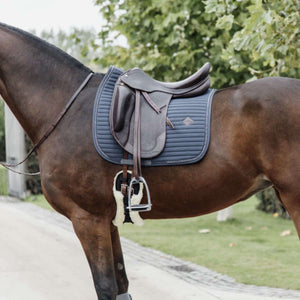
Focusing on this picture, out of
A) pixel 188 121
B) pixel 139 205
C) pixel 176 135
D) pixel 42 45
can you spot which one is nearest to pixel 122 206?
pixel 139 205

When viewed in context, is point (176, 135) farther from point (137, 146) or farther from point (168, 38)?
point (168, 38)

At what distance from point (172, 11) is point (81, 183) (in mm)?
4747

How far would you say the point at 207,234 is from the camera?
7.81 meters

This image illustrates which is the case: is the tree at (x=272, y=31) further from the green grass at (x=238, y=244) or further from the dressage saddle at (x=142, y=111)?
the green grass at (x=238, y=244)

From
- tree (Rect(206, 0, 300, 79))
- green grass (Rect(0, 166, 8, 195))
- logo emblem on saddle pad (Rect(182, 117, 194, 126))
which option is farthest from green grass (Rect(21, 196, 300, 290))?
green grass (Rect(0, 166, 8, 195))

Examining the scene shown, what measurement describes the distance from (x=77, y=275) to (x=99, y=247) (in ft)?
8.35

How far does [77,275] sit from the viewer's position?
209 inches

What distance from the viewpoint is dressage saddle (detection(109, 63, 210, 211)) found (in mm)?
2859

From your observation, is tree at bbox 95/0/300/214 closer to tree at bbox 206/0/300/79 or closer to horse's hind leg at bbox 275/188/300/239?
tree at bbox 206/0/300/79

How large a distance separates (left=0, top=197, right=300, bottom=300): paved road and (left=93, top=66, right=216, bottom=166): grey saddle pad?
210 centimetres

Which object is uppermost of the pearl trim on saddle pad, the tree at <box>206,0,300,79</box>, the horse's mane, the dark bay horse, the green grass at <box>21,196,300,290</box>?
the tree at <box>206,0,300,79</box>

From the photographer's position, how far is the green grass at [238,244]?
539 cm

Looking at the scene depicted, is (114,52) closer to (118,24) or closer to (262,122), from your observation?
(118,24)

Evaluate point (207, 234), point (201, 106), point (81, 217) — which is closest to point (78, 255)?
point (207, 234)
